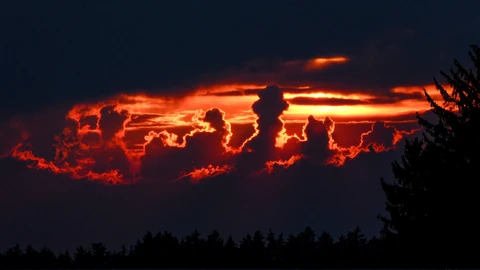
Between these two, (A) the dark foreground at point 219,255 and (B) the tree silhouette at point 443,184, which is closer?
(B) the tree silhouette at point 443,184

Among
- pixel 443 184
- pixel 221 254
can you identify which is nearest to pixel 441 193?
pixel 443 184

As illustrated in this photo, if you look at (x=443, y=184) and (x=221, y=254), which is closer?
(x=443, y=184)

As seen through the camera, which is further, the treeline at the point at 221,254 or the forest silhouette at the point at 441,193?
the treeline at the point at 221,254

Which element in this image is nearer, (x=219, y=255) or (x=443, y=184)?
(x=443, y=184)

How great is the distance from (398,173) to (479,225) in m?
7.81

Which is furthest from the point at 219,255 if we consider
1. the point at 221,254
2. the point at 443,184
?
the point at 443,184

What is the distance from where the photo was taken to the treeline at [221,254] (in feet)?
284

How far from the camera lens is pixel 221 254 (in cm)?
9750

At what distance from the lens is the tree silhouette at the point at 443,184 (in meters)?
56.1

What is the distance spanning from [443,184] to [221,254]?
142 ft

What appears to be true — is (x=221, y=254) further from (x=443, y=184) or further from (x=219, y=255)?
(x=443, y=184)

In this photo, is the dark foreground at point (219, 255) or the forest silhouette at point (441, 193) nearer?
the forest silhouette at point (441, 193)

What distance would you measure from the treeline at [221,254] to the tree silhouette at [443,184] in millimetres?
20645

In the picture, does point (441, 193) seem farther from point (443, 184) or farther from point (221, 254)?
point (221, 254)
